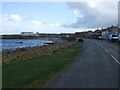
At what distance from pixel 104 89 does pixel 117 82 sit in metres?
1.78

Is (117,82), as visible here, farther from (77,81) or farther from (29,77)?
(29,77)

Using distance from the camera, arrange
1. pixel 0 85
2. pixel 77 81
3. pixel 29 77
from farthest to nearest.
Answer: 1. pixel 29 77
2. pixel 77 81
3. pixel 0 85

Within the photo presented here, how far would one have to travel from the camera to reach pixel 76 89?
10039 millimetres

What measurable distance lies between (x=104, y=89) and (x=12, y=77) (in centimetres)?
512

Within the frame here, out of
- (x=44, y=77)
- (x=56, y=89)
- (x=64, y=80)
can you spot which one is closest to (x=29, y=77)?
(x=44, y=77)

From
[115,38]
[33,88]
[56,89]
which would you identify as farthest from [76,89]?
[115,38]

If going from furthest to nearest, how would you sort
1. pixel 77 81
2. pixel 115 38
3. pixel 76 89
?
1. pixel 115 38
2. pixel 77 81
3. pixel 76 89

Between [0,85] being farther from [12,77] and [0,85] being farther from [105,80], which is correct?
[105,80]

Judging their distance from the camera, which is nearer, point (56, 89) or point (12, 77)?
point (56, 89)

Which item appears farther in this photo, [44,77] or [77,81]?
[44,77]

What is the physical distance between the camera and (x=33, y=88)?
10344 mm

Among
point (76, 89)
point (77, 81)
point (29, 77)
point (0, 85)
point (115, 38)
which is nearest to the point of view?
point (76, 89)

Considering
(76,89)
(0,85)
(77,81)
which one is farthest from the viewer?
(77,81)

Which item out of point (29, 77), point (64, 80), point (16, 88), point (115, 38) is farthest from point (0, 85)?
point (115, 38)
